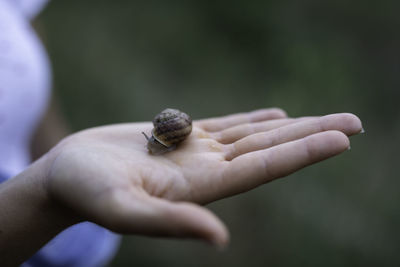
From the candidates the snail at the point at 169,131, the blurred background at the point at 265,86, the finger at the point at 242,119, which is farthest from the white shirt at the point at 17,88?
the blurred background at the point at 265,86

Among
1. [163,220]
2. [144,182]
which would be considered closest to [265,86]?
[144,182]

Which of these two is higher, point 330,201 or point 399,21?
point 399,21

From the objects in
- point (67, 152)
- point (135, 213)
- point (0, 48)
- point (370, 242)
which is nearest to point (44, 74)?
point (0, 48)

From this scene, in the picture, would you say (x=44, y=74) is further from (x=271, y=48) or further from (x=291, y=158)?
(x=271, y=48)

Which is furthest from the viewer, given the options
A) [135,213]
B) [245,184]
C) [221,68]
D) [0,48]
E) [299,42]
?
[221,68]

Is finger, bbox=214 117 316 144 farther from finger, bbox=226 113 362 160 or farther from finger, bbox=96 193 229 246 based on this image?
finger, bbox=96 193 229 246

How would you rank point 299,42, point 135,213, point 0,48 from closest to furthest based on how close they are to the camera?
point 135,213 < point 0,48 < point 299,42

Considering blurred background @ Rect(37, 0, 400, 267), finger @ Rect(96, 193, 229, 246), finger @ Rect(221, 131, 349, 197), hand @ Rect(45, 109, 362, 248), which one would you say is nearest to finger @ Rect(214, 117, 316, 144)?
hand @ Rect(45, 109, 362, 248)

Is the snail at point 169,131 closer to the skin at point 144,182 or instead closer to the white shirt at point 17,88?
the skin at point 144,182
